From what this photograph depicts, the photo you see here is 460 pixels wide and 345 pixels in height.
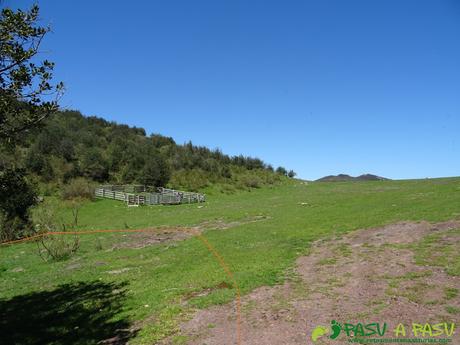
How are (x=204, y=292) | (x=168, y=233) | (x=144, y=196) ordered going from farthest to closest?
(x=144, y=196) < (x=168, y=233) < (x=204, y=292)

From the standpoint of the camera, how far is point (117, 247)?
20312 mm

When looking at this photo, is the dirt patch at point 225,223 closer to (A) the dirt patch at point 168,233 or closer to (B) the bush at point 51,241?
(A) the dirt patch at point 168,233

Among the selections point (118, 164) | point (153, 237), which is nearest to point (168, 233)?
point (153, 237)

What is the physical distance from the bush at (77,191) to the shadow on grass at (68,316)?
3690 centimetres

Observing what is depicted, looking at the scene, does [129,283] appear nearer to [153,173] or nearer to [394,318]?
[394,318]

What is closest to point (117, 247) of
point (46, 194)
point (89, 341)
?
point (89, 341)

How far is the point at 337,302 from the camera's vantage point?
8.56 metres

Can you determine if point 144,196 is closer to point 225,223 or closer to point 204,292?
point 225,223

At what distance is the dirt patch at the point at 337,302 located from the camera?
7.37m

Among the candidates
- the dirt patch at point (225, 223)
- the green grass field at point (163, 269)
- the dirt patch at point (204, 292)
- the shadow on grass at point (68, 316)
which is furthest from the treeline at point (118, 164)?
the dirt patch at point (204, 292)

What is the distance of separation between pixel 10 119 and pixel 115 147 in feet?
192

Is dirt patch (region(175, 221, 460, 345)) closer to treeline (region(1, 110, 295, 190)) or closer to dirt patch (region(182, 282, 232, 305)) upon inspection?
dirt patch (region(182, 282, 232, 305))

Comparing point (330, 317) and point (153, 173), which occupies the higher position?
point (153, 173)

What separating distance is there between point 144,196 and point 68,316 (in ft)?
118
